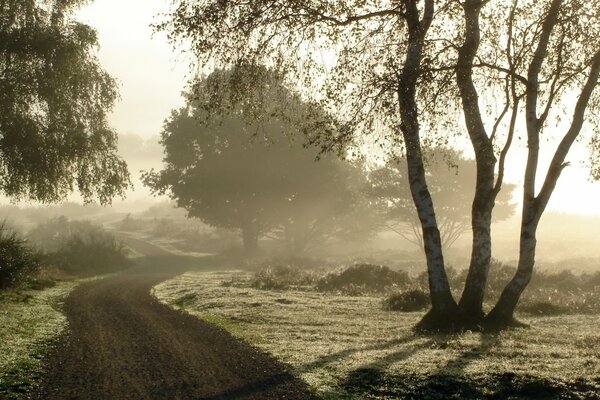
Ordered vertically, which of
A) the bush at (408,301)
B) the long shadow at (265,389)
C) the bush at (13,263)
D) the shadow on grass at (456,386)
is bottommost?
the long shadow at (265,389)

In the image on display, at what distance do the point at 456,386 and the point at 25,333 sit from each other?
12.1 meters

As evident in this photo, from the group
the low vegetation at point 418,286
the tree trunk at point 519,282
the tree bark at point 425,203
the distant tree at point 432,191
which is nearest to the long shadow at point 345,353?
the tree bark at point 425,203

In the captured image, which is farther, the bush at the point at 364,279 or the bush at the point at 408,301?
the bush at the point at 364,279

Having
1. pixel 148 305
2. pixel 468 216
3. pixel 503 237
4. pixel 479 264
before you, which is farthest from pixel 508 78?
pixel 503 237

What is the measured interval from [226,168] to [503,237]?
62904mm

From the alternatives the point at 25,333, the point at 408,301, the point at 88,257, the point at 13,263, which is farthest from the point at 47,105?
the point at 408,301

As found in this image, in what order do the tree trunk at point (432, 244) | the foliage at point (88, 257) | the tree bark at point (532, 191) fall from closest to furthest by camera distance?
the tree bark at point (532, 191), the tree trunk at point (432, 244), the foliage at point (88, 257)

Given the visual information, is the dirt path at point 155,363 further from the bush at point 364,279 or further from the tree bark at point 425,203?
the bush at point 364,279

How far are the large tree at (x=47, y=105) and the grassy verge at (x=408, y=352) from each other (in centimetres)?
1360

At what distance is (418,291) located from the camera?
2402 centimetres

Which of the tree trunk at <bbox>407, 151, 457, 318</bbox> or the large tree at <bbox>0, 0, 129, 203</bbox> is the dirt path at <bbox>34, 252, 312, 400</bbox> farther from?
the large tree at <bbox>0, 0, 129, 203</bbox>

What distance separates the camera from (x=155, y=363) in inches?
508

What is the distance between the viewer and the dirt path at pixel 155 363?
10750 millimetres

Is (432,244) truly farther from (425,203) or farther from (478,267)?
(478,267)
